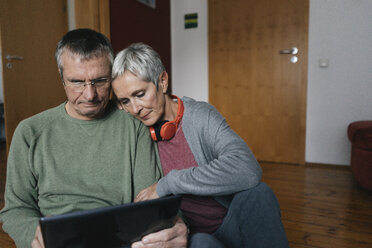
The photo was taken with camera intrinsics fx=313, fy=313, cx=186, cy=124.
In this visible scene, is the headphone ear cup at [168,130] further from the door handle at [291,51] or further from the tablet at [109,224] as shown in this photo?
the door handle at [291,51]

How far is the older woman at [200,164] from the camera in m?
0.93

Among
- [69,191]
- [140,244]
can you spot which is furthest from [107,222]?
[69,191]

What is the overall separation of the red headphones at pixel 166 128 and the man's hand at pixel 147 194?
19 cm


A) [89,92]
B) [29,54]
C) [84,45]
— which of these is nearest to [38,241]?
[89,92]

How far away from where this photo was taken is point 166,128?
3.67ft

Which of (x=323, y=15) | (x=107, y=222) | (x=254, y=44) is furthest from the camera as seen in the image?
(x=254, y=44)

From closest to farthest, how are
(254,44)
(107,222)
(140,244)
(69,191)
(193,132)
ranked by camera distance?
(107,222), (140,244), (69,191), (193,132), (254,44)

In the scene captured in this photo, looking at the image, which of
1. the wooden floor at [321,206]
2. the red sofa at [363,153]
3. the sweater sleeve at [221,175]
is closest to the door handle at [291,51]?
the red sofa at [363,153]

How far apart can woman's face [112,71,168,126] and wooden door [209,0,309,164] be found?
2539 mm

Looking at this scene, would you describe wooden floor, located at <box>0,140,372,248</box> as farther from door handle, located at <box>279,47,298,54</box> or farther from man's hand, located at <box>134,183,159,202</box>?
door handle, located at <box>279,47,298,54</box>

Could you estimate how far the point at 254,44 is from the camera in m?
3.52

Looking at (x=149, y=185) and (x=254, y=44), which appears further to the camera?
(x=254, y=44)

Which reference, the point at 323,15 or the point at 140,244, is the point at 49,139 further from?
the point at 323,15

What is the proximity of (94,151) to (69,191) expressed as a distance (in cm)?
15
